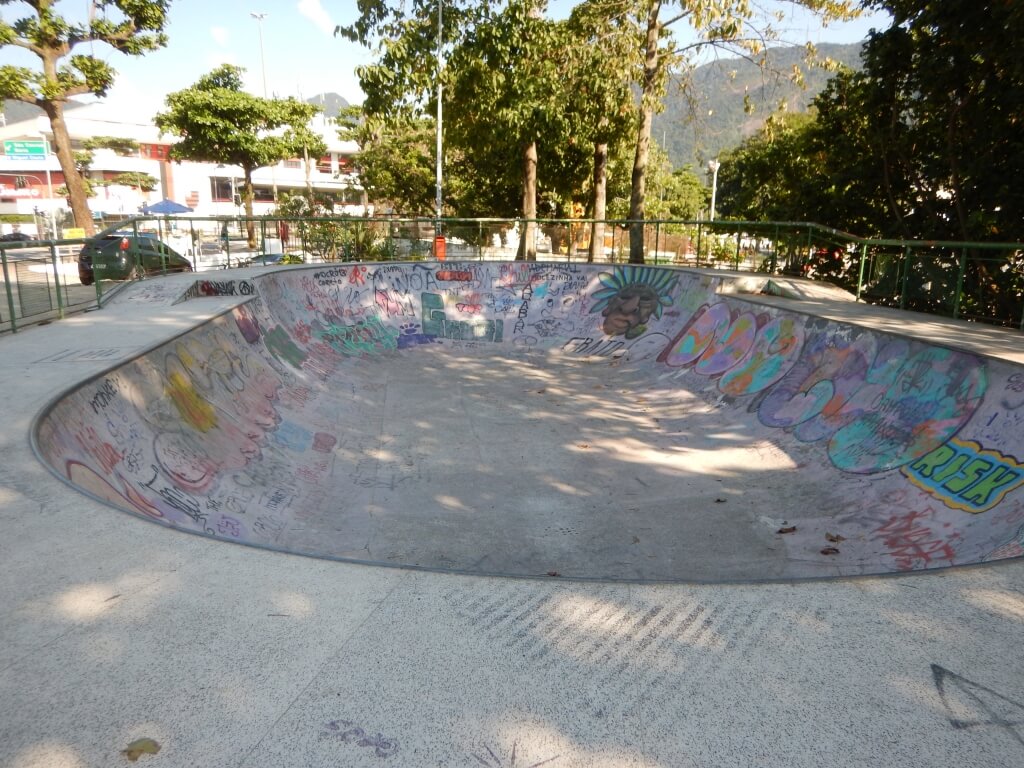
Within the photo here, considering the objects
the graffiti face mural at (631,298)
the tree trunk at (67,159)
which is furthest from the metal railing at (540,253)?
the tree trunk at (67,159)

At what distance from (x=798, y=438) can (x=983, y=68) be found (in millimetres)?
10837

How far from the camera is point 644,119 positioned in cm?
2022

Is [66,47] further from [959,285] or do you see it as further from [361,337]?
[959,285]

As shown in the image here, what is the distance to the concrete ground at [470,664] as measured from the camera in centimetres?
236

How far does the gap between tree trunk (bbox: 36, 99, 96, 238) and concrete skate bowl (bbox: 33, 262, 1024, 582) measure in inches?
622

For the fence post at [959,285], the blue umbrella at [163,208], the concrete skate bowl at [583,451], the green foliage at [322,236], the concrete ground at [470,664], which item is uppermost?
the blue umbrella at [163,208]

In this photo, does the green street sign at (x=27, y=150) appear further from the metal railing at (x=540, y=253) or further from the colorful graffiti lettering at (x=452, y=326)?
the colorful graffiti lettering at (x=452, y=326)

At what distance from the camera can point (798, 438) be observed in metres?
8.76

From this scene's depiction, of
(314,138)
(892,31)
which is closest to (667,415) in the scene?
(892,31)

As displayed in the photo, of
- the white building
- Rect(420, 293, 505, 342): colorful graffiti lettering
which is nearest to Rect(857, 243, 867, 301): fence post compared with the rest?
Rect(420, 293, 505, 342): colorful graffiti lettering

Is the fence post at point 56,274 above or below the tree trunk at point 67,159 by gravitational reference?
below

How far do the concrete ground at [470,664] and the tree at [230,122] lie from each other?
34.4 meters

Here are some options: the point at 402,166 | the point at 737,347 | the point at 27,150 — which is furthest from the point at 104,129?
the point at 737,347

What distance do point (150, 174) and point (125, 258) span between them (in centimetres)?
5875
